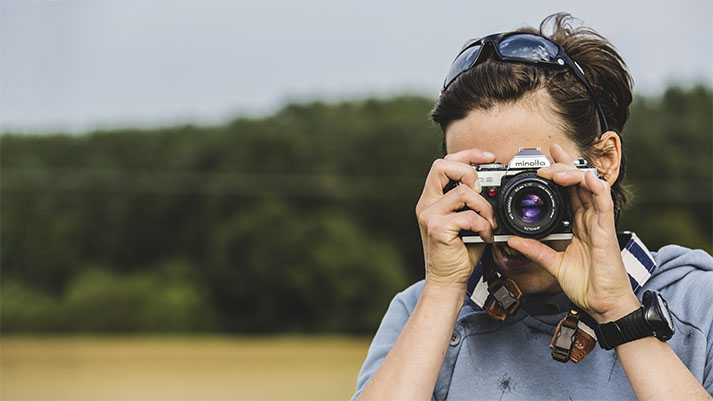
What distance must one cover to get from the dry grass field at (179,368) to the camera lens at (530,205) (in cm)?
1283

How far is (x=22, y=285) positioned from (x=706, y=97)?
28.8 m

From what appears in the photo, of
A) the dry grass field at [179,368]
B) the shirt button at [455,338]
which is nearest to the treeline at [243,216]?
the dry grass field at [179,368]

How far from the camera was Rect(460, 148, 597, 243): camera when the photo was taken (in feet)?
5.98

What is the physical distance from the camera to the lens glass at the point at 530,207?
1.84m

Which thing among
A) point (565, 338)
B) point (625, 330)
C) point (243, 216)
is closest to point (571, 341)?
point (565, 338)

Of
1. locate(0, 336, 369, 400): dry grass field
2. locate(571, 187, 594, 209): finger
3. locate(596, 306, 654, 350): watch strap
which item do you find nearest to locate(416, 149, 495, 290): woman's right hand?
locate(571, 187, 594, 209): finger

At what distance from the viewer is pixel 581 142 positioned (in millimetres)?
1946

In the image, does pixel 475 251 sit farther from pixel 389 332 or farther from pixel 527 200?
pixel 389 332

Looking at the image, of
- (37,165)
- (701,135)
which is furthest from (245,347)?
(701,135)

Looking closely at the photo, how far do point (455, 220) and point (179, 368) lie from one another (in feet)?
63.4

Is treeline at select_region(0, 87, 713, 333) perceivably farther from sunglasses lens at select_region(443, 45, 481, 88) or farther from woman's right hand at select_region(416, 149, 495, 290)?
woman's right hand at select_region(416, 149, 495, 290)

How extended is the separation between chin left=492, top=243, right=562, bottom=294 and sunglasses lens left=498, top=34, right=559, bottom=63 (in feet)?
1.56

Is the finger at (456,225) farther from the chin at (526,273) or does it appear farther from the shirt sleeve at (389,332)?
the shirt sleeve at (389,332)

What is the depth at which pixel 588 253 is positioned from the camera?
1.76 metres
